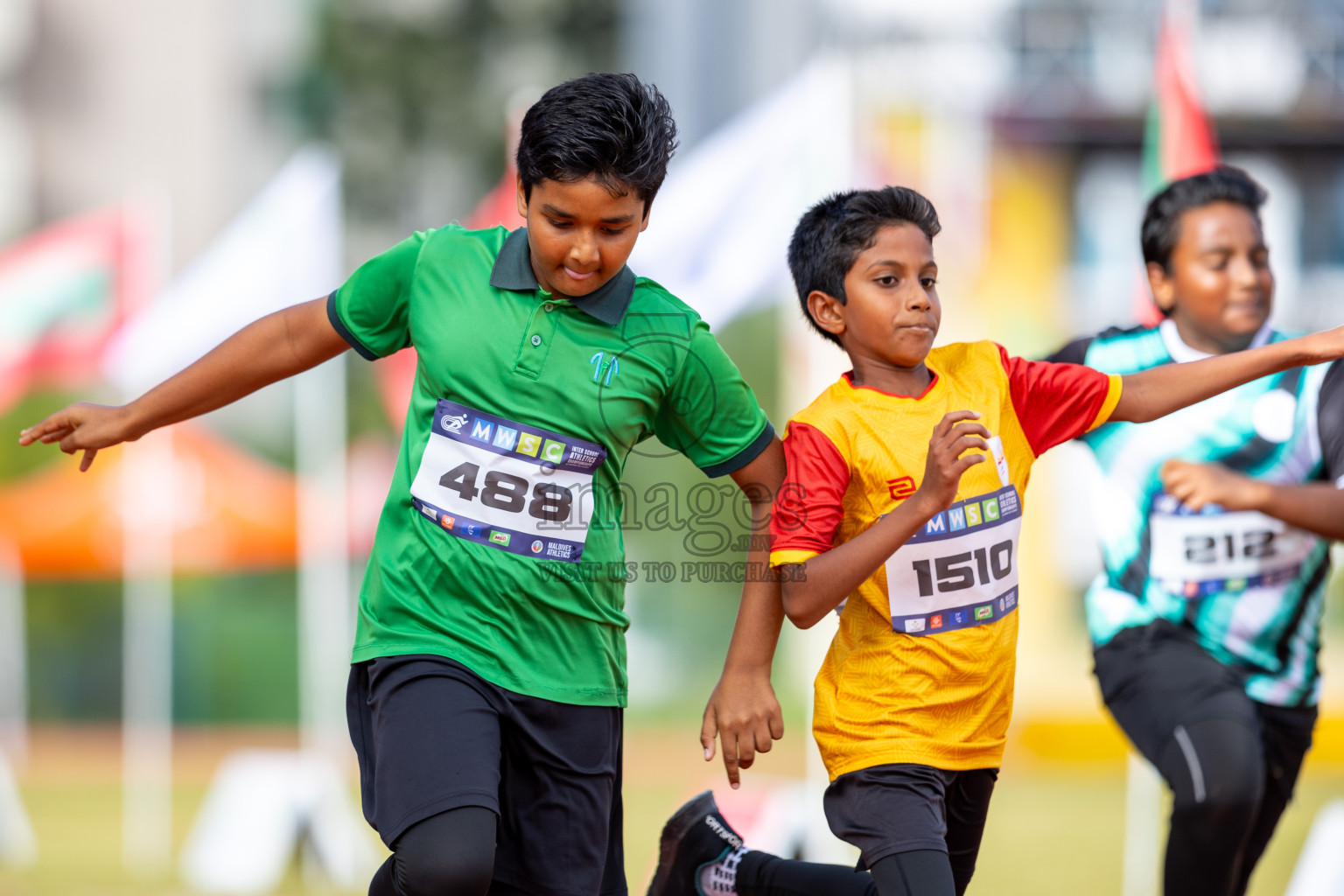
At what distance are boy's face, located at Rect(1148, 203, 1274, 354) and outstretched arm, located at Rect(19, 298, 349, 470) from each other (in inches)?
85.3

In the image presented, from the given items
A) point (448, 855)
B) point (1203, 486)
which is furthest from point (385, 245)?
point (1203, 486)

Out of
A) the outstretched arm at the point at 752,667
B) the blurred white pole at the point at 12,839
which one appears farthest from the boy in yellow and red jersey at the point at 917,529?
the blurred white pole at the point at 12,839

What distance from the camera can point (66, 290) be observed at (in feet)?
27.5

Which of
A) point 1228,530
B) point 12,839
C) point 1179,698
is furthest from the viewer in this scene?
point 12,839

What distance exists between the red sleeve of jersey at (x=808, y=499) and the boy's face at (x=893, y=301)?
0.24 metres

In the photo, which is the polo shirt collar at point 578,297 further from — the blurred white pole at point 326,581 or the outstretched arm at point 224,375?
the blurred white pole at point 326,581

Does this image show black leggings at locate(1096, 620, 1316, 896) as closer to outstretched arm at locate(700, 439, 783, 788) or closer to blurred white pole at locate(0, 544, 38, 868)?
outstretched arm at locate(700, 439, 783, 788)

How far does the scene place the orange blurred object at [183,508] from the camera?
995 centimetres

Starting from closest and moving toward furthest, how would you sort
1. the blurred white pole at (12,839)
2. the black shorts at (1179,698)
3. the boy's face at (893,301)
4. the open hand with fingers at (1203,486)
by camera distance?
the open hand with fingers at (1203,486) → the boy's face at (893,301) → the black shorts at (1179,698) → the blurred white pole at (12,839)

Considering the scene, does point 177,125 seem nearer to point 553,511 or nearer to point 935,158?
point 935,158

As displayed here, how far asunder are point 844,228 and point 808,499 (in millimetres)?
616

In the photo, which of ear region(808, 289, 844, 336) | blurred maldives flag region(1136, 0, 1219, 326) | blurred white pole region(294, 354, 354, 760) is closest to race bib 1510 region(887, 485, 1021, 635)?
ear region(808, 289, 844, 336)

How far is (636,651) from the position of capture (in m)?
14.6

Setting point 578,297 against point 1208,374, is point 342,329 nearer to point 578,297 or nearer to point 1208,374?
point 578,297
